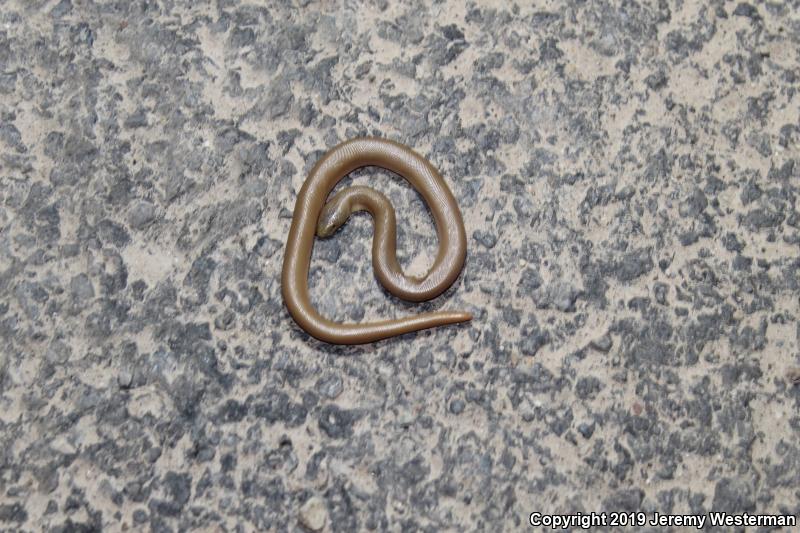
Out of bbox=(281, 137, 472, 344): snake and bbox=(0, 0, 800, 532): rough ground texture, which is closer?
bbox=(0, 0, 800, 532): rough ground texture

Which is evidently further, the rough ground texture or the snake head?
the snake head

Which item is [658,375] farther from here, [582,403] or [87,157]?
[87,157]

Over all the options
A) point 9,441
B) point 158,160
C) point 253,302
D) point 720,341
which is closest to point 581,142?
point 720,341

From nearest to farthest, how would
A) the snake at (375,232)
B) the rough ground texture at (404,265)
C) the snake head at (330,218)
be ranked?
the rough ground texture at (404,265)
the snake at (375,232)
the snake head at (330,218)

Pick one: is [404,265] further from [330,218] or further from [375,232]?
[330,218]

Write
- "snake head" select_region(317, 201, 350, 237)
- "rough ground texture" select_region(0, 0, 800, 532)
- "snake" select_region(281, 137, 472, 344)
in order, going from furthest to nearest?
"snake head" select_region(317, 201, 350, 237) < "snake" select_region(281, 137, 472, 344) < "rough ground texture" select_region(0, 0, 800, 532)

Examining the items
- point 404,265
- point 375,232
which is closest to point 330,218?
point 375,232

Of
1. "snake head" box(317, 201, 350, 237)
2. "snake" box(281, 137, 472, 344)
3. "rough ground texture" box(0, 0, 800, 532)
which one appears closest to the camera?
"rough ground texture" box(0, 0, 800, 532)
